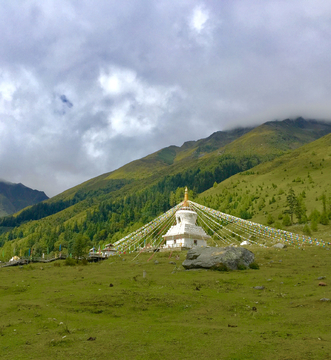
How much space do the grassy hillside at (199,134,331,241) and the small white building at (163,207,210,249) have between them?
17827 millimetres

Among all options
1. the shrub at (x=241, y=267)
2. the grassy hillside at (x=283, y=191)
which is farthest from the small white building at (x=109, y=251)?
the grassy hillside at (x=283, y=191)

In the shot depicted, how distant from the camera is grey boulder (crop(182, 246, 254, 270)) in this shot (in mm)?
26591

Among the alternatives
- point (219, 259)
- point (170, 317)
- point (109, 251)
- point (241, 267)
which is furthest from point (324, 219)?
point (170, 317)

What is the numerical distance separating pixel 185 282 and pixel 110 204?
168 meters

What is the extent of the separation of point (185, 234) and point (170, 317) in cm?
3458

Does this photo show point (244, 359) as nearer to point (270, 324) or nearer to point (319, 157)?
point (270, 324)

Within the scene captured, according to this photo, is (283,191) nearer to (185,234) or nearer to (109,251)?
(185,234)

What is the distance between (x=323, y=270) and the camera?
81.3 feet

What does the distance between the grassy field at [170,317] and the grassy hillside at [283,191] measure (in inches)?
1343

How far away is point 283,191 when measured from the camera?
9531cm

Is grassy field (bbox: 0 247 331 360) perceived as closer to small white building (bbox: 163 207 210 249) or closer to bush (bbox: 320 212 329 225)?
small white building (bbox: 163 207 210 249)

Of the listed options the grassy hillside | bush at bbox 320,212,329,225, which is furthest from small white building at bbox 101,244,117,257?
bush at bbox 320,212,329,225

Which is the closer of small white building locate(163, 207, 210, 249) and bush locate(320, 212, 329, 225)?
small white building locate(163, 207, 210, 249)

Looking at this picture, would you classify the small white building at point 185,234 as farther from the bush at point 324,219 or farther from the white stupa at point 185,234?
the bush at point 324,219
